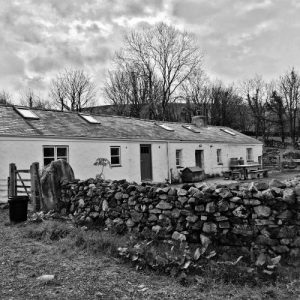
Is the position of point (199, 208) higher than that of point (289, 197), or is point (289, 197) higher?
point (289, 197)

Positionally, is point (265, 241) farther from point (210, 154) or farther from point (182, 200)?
point (210, 154)

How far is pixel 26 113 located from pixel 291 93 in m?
40.5

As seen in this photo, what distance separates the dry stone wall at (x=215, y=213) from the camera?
5340mm

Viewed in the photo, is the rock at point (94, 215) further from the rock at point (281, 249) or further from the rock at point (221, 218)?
the rock at point (281, 249)

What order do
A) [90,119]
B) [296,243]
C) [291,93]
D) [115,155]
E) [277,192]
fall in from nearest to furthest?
[296,243] < [277,192] < [115,155] < [90,119] < [291,93]

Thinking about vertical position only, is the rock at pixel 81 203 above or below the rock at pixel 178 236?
above

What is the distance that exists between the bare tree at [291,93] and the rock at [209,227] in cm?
4424

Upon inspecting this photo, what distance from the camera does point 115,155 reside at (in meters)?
18.9

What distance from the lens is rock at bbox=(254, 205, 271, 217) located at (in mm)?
5434

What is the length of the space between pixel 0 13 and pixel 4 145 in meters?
5.64

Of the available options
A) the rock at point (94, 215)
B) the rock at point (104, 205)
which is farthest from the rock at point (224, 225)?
the rock at point (94, 215)

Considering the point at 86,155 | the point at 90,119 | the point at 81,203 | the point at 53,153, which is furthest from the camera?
the point at 90,119

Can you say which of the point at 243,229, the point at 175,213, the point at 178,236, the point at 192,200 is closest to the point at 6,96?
the point at 175,213

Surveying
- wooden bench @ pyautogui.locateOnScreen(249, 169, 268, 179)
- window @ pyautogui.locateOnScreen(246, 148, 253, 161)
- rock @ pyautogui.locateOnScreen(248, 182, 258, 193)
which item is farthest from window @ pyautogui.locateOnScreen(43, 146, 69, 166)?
window @ pyautogui.locateOnScreen(246, 148, 253, 161)
